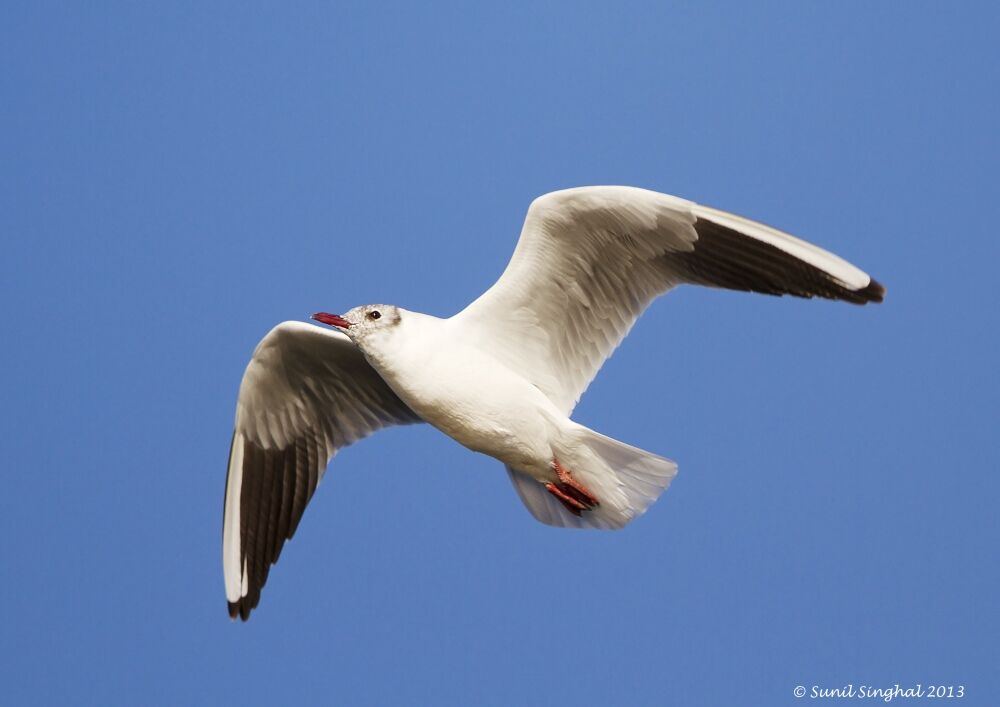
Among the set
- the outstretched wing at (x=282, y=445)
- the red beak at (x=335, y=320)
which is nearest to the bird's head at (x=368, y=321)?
the red beak at (x=335, y=320)

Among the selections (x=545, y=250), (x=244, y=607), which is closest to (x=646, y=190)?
(x=545, y=250)

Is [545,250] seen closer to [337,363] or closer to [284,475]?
[337,363]

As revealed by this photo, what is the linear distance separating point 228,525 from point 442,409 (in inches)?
51.4

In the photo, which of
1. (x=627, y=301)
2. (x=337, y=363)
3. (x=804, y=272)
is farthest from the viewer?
(x=337, y=363)

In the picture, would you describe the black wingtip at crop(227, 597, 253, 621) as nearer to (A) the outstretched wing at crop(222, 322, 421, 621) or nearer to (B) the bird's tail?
(A) the outstretched wing at crop(222, 322, 421, 621)

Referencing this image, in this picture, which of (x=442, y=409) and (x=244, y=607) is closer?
(x=442, y=409)

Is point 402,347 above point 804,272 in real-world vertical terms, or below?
below

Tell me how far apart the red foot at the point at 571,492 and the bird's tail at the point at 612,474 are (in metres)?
0.01

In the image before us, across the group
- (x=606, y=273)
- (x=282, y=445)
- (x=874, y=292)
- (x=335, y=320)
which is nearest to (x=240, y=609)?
(x=282, y=445)

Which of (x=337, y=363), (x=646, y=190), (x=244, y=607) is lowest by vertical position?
(x=244, y=607)

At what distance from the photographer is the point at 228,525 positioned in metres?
6.53

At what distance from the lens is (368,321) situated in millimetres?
5734

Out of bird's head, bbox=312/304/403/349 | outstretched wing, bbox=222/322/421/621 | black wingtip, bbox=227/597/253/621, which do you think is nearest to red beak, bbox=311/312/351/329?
bird's head, bbox=312/304/403/349

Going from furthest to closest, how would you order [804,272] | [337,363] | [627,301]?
1. [337,363]
2. [627,301]
3. [804,272]
